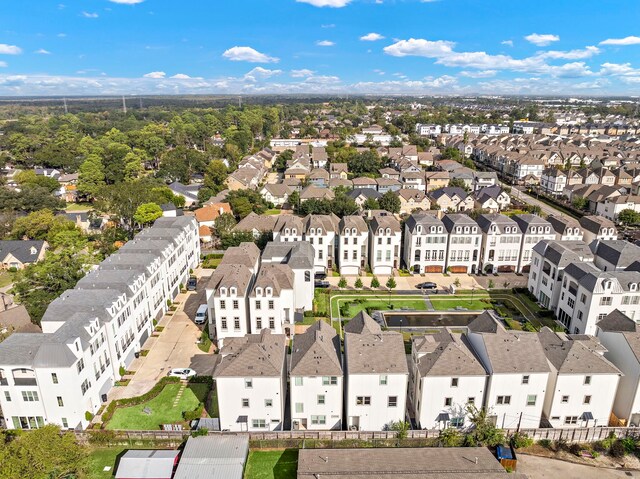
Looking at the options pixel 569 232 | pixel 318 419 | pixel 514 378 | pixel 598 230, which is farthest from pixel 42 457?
pixel 598 230

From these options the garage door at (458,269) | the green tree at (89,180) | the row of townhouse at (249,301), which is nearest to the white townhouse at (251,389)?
the row of townhouse at (249,301)

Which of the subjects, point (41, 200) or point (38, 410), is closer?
point (38, 410)

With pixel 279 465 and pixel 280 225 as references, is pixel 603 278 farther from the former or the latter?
pixel 280 225

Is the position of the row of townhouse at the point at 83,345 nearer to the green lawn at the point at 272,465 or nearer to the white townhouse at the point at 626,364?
the green lawn at the point at 272,465

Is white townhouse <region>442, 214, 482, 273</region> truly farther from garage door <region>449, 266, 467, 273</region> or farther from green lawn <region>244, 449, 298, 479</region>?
green lawn <region>244, 449, 298, 479</region>

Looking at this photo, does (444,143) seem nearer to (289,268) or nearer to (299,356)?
(289,268)

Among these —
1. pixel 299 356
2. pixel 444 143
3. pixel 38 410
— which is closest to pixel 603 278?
pixel 299 356

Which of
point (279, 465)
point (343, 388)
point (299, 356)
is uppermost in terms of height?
point (299, 356)

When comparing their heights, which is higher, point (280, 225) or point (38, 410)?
point (280, 225)

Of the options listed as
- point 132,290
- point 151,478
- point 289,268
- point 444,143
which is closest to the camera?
point 151,478

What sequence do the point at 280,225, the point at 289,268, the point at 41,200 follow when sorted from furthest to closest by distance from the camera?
1. the point at 41,200
2. the point at 280,225
3. the point at 289,268
